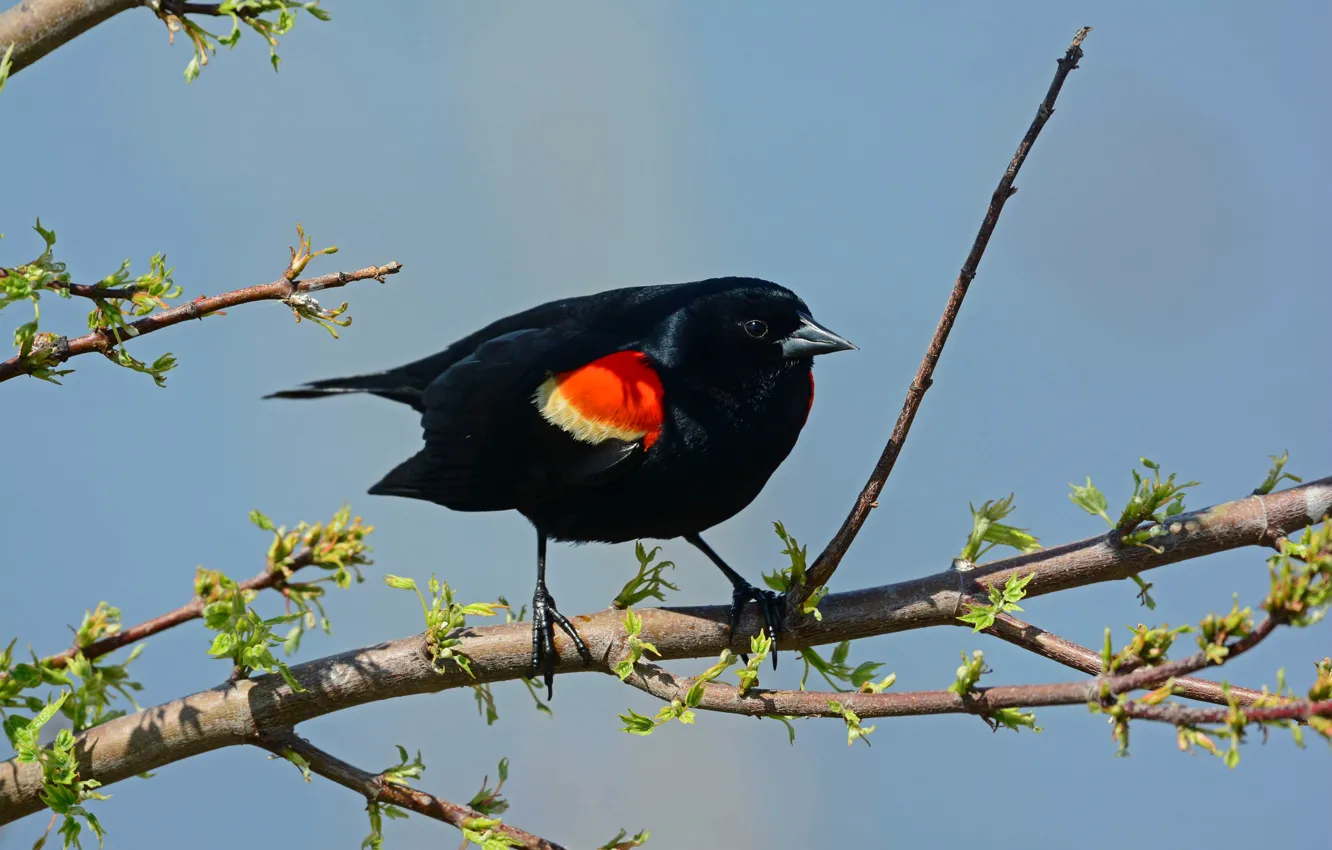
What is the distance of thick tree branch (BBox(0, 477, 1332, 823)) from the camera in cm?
195

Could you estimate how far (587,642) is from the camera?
2.33 metres

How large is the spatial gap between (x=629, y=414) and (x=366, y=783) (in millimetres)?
1103

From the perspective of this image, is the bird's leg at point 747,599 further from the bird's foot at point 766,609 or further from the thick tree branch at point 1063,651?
the thick tree branch at point 1063,651

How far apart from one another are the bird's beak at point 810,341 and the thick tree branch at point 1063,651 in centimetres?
97

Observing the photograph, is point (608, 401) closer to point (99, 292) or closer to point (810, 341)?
point (810, 341)

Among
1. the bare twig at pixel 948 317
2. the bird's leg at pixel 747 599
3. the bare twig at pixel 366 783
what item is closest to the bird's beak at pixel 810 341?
the bird's leg at pixel 747 599

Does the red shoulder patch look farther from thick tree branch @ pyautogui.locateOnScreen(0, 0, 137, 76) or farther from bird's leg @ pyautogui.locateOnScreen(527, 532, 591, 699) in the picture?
thick tree branch @ pyautogui.locateOnScreen(0, 0, 137, 76)

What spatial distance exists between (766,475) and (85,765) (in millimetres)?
1622

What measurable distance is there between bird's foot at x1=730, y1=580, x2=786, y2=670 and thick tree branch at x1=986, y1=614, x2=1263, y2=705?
0.39 meters

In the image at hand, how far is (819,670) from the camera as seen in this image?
2.42m

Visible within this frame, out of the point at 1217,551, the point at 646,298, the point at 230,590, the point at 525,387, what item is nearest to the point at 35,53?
the point at 230,590

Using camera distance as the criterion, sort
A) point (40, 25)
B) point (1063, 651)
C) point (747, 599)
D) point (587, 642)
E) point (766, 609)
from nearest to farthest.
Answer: point (40, 25) → point (1063, 651) → point (587, 642) → point (766, 609) → point (747, 599)

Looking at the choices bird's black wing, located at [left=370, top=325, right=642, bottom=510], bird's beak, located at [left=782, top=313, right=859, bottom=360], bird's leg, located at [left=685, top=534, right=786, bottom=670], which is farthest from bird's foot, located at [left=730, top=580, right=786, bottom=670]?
bird's beak, located at [left=782, top=313, right=859, bottom=360]

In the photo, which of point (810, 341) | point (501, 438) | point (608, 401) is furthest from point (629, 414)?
point (810, 341)
